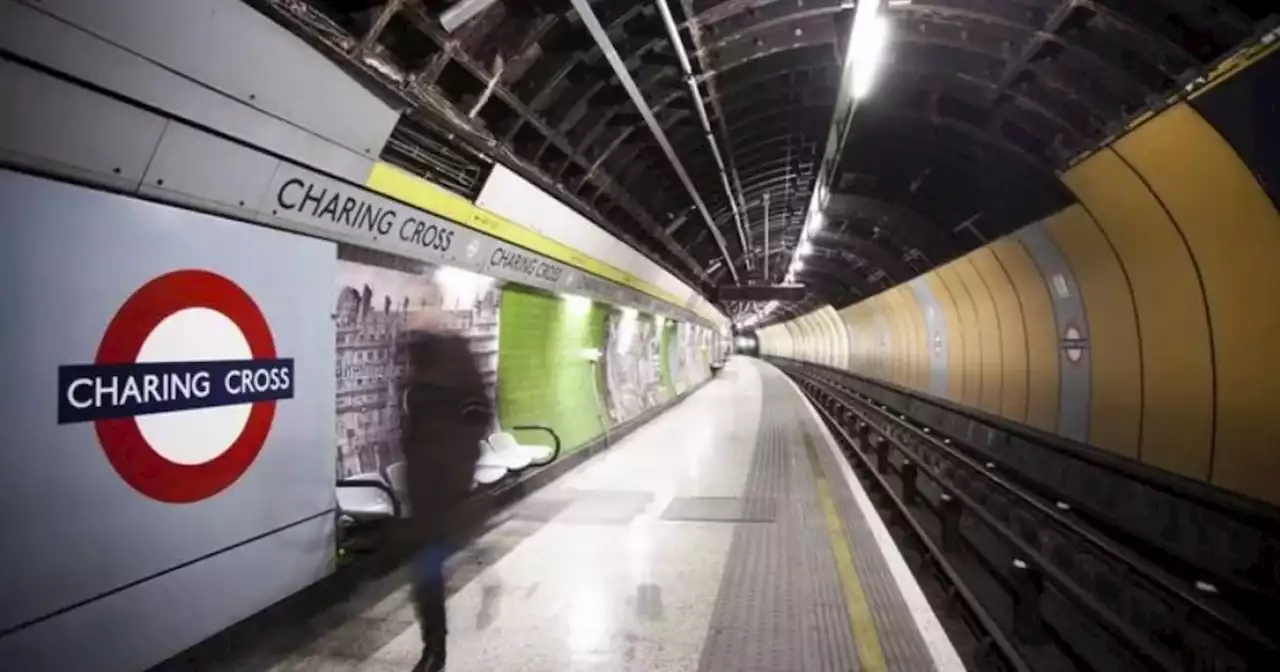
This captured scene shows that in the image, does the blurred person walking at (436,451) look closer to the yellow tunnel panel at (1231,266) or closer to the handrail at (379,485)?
the handrail at (379,485)

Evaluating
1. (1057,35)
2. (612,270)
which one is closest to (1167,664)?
(1057,35)

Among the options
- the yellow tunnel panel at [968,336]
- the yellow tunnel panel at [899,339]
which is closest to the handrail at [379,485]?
the yellow tunnel panel at [968,336]

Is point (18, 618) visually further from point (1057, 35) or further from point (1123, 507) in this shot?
point (1123, 507)

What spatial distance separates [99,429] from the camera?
10.9ft

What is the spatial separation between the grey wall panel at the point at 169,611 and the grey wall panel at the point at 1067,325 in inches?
378

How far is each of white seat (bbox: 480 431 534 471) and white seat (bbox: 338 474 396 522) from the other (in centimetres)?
110

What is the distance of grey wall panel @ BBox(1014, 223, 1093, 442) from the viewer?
1075 centimetres

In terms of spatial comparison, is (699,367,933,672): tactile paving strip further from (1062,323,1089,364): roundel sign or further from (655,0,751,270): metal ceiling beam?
(1062,323,1089,364): roundel sign

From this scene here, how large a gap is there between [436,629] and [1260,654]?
13.5 feet

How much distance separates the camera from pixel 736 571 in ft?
18.7

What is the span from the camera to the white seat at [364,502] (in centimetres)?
518

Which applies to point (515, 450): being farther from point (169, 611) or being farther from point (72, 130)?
point (72, 130)

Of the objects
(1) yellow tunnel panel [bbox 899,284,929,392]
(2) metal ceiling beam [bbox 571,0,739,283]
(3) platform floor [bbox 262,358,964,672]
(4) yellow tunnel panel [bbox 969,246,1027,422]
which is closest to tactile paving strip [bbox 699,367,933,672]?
(3) platform floor [bbox 262,358,964,672]

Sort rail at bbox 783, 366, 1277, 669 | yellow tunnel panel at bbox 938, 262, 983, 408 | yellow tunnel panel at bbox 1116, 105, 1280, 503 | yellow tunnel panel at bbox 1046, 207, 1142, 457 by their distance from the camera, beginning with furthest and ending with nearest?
yellow tunnel panel at bbox 938, 262, 983, 408 < yellow tunnel panel at bbox 1046, 207, 1142, 457 < yellow tunnel panel at bbox 1116, 105, 1280, 503 < rail at bbox 783, 366, 1277, 669
